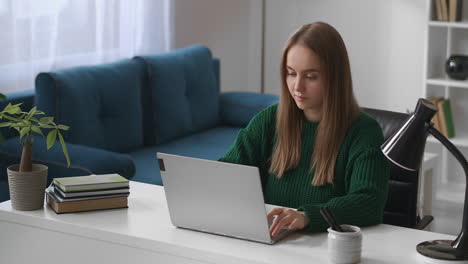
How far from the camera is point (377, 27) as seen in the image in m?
5.41

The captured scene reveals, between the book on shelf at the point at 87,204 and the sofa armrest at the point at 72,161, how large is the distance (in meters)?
1.13

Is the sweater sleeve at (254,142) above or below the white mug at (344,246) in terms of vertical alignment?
above

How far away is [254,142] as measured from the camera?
255 centimetres

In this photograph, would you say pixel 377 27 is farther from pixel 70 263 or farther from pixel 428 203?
pixel 70 263

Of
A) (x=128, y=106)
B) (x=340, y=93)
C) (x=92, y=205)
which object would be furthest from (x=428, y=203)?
(x=92, y=205)

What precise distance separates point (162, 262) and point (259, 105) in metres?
2.93

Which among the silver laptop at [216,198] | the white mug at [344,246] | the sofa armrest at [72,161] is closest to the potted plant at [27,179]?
the silver laptop at [216,198]

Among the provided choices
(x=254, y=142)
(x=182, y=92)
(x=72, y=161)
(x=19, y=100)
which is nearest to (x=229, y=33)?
(x=182, y=92)

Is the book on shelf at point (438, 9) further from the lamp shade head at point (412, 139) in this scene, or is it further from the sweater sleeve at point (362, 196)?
the lamp shade head at point (412, 139)

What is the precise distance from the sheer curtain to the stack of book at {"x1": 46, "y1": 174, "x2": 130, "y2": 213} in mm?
1988

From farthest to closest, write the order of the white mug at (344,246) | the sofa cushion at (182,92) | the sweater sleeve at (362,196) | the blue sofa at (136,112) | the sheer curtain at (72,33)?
the sofa cushion at (182,92) < the sheer curtain at (72,33) < the blue sofa at (136,112) < the sweater sleeve at (362,196) < the white mug at (344,246)

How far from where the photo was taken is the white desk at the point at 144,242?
2.00m

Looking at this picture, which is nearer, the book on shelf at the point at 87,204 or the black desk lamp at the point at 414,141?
the black desk lamp at the point at 414,141

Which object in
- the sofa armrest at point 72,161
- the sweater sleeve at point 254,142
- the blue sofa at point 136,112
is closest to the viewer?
the sweater sleeve at point 254,142
